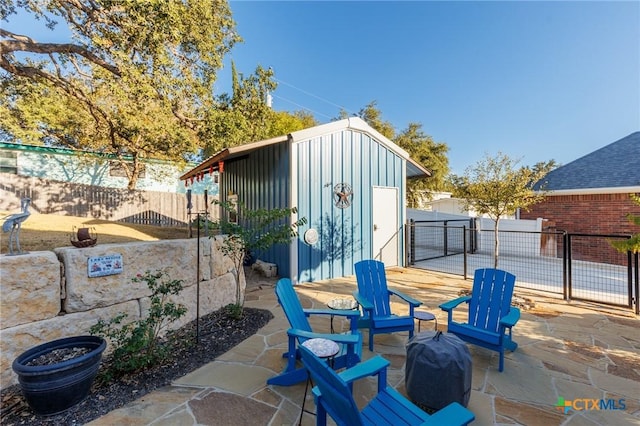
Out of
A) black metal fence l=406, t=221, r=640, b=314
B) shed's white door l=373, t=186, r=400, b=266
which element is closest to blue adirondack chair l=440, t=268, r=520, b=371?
Result: black metal fence l=406, t=221, r=640, b=314

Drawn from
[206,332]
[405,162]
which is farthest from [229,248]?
[405,162]

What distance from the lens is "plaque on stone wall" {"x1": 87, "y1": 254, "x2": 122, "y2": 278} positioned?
297 centimetres

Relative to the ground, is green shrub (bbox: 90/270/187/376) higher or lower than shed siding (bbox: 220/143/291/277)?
lower

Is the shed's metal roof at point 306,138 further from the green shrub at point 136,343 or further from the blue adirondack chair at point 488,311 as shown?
the blue adirondack chair at point 488,311

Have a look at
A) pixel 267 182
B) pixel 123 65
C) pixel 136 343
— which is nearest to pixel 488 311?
pixel 136 343

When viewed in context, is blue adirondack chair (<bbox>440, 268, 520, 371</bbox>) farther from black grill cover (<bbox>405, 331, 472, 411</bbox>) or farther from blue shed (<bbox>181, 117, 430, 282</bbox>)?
blue shed (<bbox>181, 117, 430, 282</bbox>)

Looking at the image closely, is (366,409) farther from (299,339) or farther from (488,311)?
(488,311)

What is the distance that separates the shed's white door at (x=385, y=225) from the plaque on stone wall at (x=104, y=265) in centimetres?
588

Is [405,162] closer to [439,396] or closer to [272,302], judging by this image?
[272,302]

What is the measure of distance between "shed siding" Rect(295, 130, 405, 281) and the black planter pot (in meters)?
4.46

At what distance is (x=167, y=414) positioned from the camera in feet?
7.17

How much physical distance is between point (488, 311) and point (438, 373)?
153cm

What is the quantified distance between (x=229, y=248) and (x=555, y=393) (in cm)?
403

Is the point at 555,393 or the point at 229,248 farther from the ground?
the point at 229,248
